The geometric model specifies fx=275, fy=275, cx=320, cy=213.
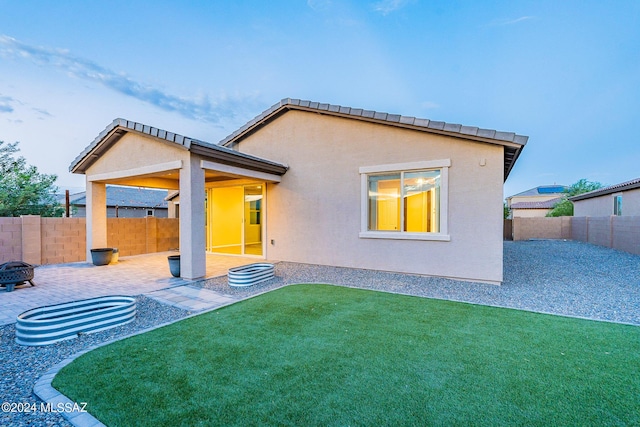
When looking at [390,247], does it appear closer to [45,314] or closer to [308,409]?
[308,409]

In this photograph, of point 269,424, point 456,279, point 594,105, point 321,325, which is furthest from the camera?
point 594,105

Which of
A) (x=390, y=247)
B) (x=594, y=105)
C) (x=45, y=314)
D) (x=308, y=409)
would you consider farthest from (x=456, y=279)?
(x=594, y=105)

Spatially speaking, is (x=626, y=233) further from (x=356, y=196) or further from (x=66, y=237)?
(x=66, y=237)

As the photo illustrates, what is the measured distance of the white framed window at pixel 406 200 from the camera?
816 centimetres

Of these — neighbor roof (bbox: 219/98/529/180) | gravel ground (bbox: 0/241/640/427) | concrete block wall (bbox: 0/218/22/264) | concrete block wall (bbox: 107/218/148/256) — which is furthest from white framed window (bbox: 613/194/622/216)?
concrete block wall (bbox: 0/218/22/264)

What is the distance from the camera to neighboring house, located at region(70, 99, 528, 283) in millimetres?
7684

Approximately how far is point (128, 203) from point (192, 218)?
2705 cm

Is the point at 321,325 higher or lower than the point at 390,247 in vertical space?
lower

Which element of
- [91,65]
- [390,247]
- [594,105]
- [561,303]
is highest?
[594,105]

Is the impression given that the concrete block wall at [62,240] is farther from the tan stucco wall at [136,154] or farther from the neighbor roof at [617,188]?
the neighbor roof at [617,188]

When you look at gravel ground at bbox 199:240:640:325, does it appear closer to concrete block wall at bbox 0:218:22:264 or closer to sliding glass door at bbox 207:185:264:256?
sliding glass door at bbox 207:185:264:256

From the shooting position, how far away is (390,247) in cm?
892

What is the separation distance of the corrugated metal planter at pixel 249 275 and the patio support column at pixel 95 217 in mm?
7233

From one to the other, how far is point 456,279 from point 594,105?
121 ft
